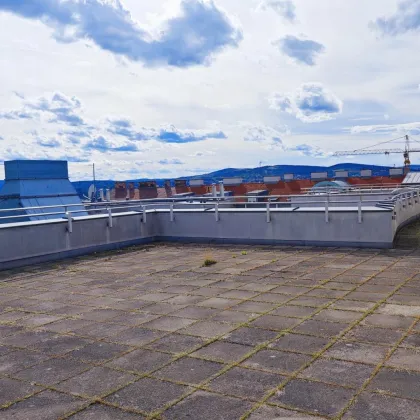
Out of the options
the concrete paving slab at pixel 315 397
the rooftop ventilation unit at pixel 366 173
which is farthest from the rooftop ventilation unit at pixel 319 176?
the concrete paving slab at pixel 315 397

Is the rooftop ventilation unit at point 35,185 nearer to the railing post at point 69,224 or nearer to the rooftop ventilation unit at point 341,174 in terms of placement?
the railing post at point 69,224

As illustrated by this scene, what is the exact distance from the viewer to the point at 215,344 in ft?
21.7

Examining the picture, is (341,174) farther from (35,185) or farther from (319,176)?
(35,185)

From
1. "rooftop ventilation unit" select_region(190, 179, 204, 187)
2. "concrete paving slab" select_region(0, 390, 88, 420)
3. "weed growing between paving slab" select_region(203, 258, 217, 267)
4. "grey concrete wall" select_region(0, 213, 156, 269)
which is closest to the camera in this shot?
"concrete paving slab" select_region(0, 390, 88, 420)

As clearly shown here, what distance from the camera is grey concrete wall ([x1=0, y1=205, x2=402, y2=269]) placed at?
45.8 ft

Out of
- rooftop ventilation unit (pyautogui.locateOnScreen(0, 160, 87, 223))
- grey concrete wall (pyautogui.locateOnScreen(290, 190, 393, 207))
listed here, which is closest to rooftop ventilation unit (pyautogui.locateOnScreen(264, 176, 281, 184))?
rooftop ventilation unit (pyautogui.locateOnScreen(0, 160, 87, 223))

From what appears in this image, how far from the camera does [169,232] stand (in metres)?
18.2

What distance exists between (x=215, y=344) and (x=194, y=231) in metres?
11.2

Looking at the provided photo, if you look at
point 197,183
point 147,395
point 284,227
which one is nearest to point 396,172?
point 197,183

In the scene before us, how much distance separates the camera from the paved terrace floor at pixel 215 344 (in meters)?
4.87

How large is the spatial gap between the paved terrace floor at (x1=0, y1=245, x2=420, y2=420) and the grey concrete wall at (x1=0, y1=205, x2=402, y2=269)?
2201 millimetres

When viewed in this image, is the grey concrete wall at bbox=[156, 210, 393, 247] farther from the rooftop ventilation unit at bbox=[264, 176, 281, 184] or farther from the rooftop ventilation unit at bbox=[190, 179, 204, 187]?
the rooftop ventilation unit at bbox=[190, 179, 204, 187]

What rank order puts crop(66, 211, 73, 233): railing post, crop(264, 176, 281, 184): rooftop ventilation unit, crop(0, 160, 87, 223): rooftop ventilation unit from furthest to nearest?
crop(264, 176, 281, 184): rooftop ventilation unit, crop(0, 160, 87, 223): rooftop ventilation unit, crop(66, 211, 73, 233): railing post

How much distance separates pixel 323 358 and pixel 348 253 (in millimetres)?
8352
